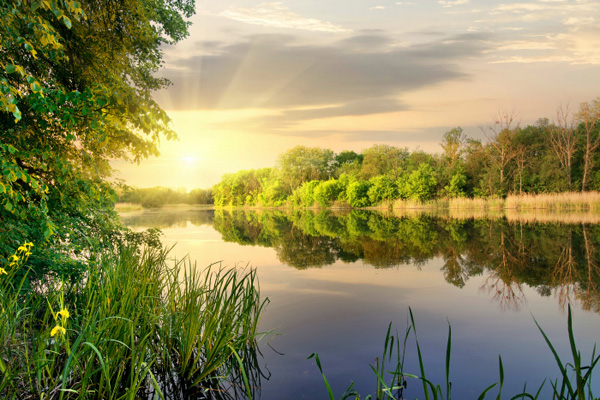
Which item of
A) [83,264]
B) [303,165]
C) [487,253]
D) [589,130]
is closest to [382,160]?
[303,165]

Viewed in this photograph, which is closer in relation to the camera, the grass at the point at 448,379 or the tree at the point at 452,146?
the grass at the point at 448,379

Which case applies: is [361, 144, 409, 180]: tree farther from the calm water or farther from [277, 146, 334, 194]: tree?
the calm water

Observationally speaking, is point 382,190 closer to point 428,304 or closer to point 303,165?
point 303,165

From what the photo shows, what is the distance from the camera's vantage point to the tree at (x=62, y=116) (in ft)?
11.7

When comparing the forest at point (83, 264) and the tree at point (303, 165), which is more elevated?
the tree at point (303, 165)

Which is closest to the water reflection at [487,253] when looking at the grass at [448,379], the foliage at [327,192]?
the grass at [448,379]

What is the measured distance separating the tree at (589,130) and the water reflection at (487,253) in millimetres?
22343

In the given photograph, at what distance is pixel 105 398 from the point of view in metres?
2.72

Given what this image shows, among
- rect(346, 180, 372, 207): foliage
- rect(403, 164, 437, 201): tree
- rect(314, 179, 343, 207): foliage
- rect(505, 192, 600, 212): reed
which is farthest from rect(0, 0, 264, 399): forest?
rect(314, 179, 343, 207): foliage

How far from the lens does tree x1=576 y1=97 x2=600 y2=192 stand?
3295 centimetres

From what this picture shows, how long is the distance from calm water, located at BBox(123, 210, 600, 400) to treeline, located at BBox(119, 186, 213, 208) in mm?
42247

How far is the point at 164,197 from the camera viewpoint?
229ft

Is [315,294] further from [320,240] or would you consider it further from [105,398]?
[320,240]

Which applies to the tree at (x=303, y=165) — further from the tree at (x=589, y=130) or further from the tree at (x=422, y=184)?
the tree at (x=589, y=130)
